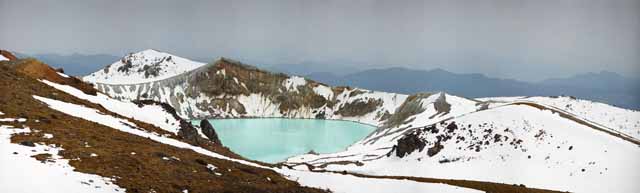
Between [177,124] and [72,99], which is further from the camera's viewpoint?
[177,124]

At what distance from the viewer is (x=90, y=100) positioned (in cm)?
3866

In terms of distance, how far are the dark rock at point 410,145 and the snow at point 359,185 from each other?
4449 centimetres

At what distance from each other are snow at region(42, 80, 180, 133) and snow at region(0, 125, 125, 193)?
75.0 feet

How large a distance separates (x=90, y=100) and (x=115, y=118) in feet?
22.1

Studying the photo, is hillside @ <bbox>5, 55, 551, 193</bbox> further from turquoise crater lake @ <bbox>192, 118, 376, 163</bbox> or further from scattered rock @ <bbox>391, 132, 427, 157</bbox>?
turquoise crater lake @ <bbox>192, 118, 376, 163</bbox>

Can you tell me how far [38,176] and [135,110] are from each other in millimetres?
30800

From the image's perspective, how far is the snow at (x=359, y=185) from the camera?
24891 millimetres

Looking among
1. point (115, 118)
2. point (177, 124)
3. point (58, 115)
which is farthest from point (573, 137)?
point (58, 115)

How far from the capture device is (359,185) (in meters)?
25.8

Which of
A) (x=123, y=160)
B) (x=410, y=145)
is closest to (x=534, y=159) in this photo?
(x=410, y=145)

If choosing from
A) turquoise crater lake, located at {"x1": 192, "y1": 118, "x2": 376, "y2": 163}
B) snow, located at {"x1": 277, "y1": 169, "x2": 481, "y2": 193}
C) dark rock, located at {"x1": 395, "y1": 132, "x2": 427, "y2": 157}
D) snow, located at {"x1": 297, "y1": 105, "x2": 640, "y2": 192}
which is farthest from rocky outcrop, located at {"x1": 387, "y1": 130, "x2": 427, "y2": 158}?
turquoise crater lake, located at {"x1": 192, "y1": 118, "x2": 376, "y2": 163}

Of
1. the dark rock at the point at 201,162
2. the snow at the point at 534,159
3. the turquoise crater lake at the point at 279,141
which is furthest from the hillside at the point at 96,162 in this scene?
the turquoise crater lake at the point at 279,141

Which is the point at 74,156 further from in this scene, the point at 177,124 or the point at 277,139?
the point at 277,139

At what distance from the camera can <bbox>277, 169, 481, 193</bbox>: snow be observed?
24.9 m
